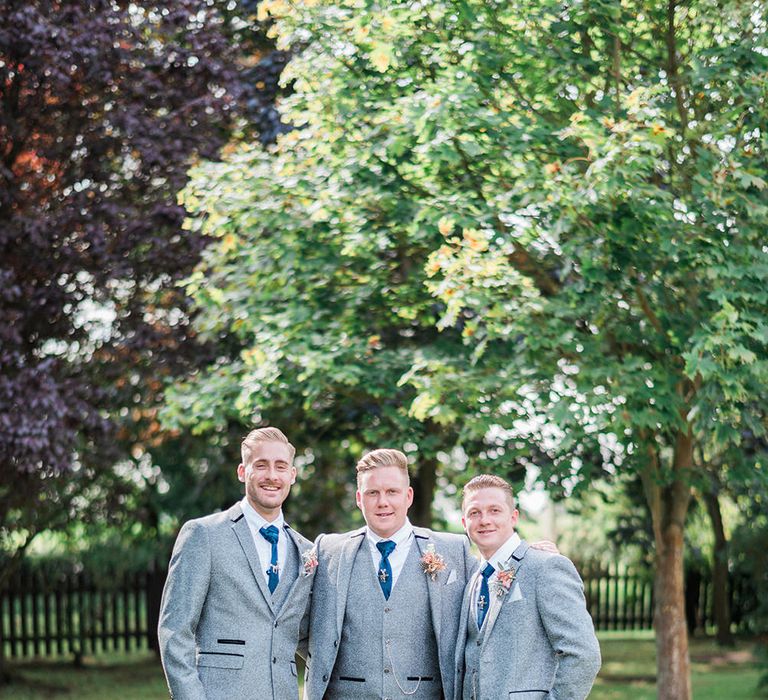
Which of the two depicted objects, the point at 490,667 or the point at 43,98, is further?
the point at 43,98

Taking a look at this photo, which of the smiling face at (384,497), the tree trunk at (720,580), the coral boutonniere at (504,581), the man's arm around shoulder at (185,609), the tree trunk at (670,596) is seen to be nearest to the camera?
the coral boutonniere at (504,581)

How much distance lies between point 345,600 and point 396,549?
30 cm

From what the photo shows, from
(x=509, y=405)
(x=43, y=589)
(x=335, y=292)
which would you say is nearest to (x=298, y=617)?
(x=509, y=405)

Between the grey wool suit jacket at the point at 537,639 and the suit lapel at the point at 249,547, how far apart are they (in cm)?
90

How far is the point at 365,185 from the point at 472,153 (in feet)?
4.48

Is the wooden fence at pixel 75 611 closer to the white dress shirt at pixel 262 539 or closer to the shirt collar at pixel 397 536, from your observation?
the white dress shirt at pixel 262 539

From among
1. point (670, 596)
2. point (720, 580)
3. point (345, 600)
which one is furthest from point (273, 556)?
point (720, 580)

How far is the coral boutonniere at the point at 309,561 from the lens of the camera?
192 inches

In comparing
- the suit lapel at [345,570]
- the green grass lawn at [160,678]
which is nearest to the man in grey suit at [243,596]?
the suit lapel at [345,570]

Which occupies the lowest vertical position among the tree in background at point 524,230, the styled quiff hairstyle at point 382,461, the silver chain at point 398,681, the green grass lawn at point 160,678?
the green grass lawn at point 160,678

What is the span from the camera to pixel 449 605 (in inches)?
188

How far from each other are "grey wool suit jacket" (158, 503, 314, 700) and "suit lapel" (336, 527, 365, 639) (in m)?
0.15

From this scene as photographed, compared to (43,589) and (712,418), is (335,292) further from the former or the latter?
(43,589)

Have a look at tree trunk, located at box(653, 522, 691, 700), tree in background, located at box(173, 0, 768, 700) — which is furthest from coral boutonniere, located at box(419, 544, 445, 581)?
tree trunk, located at box(653, 522, 691, 700)
